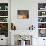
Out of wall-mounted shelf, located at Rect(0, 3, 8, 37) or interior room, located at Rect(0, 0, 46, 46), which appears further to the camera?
wall-mounted shelf, located at Rect(0, 3, 8, 37)

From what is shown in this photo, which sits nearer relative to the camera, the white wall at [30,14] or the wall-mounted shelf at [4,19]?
the white wall at [30,14]

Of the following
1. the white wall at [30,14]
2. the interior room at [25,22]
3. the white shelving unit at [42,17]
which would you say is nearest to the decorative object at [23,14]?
the interior room at [25,22]

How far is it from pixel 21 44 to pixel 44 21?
1698 millimetres

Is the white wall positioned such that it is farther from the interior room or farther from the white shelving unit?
the white shelving unit

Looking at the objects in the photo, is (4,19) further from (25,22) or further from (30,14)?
(30,14)

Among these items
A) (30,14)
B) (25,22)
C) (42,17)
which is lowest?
(25,22)

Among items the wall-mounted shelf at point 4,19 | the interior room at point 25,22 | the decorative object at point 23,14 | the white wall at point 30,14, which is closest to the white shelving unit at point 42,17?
the interior room at point 25,22

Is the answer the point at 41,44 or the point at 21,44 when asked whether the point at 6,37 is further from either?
the point at 41,44

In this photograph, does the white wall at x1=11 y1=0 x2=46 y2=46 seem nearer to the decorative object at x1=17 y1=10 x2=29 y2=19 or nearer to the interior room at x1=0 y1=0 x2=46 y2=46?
the interior room at x1=0 y1=0 x2=46 y2=46

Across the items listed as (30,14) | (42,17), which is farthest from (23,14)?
(42,17)

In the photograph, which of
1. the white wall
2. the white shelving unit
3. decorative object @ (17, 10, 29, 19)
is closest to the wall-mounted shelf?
the white wall

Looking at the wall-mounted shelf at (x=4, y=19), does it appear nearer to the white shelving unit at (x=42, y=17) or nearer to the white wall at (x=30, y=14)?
the white wall at (x=30, y=14)

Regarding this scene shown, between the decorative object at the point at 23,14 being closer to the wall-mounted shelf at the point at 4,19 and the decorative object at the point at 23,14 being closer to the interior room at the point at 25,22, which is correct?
the interior room at the point at 25,22

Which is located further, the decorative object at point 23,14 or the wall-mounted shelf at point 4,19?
the wall-mounted shelf at point 4,19
